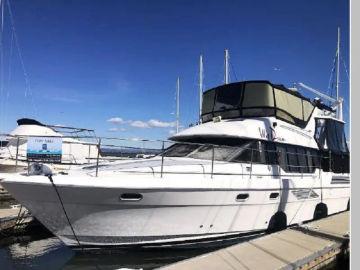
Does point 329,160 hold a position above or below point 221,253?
above

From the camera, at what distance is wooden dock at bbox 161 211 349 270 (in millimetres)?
6172

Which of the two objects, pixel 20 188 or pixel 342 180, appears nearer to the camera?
pixel 20 188

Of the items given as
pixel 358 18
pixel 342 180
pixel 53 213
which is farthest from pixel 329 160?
pixel 358 18

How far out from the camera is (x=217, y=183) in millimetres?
8383

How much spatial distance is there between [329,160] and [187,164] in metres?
5.58

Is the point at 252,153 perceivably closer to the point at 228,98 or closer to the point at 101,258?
the point at 228,98

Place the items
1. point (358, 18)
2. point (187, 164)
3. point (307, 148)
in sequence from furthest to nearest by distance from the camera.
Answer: point (307, 148) < point (187, 164) < point (358, 18)

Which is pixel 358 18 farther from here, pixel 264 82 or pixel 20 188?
pixel 264 82

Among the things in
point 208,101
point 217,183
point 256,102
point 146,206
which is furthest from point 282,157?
point 146,206

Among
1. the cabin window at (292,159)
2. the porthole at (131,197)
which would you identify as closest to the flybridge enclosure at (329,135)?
the cabin window at (292,159)

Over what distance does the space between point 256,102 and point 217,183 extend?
3381mm

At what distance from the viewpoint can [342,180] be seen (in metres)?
12.5

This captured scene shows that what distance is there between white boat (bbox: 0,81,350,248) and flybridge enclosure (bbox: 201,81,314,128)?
3 centimetres

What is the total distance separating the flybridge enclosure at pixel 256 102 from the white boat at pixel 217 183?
28 millimetres
